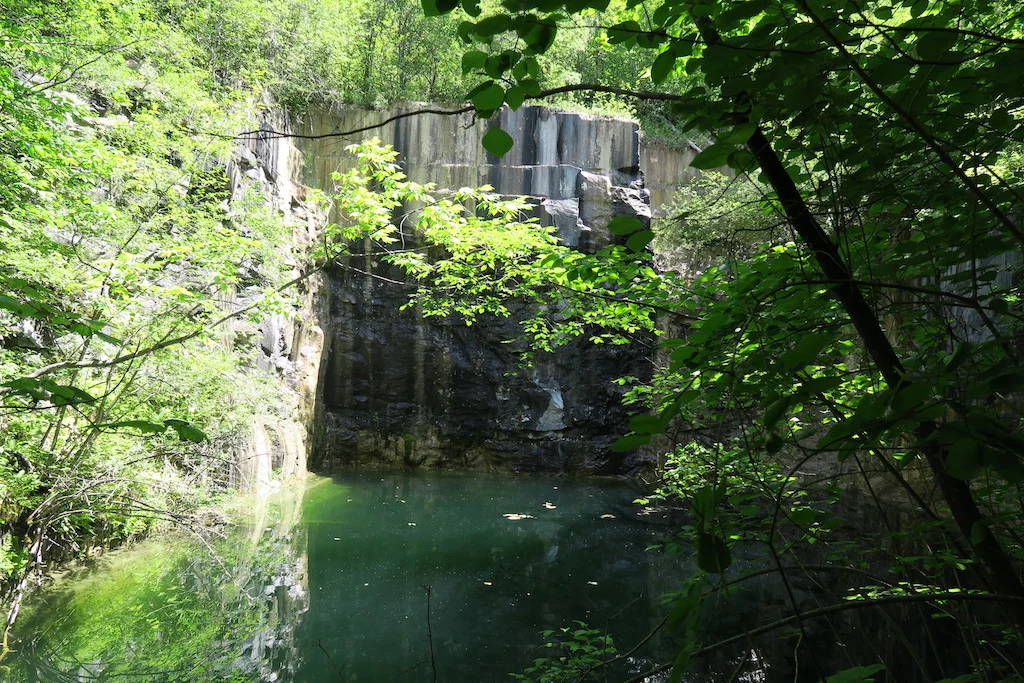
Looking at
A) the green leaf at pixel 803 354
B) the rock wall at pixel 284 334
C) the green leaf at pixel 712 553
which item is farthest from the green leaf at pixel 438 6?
the rock wall at pixel 284 334

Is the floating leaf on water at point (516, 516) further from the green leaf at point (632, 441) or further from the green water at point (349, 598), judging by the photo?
the green leaf at point (632, 441)

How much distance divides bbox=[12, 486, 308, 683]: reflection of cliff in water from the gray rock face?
7542mm

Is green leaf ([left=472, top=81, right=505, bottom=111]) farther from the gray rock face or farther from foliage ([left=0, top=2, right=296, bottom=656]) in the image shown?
the gray rock face

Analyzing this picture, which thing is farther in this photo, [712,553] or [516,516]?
[516,516]

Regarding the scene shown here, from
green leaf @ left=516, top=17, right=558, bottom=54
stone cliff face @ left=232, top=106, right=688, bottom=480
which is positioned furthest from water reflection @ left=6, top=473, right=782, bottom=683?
stone cliff face @ left=232, top=106, right=688, bottom=480

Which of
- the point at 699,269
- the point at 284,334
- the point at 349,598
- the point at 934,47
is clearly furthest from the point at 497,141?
the point at 699,269

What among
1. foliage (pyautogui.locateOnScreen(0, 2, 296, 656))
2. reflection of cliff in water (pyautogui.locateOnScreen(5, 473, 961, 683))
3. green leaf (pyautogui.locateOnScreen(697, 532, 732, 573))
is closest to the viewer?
green leaf (pyautogui.locateOnScreen(697, 532, 732, 573))

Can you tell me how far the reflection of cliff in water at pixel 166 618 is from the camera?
4641 millimetres

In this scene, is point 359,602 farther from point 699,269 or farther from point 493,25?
point 699,269

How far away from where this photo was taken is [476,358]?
607 inches

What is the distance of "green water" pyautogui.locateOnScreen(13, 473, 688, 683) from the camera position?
4883mm

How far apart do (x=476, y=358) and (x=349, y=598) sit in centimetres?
907

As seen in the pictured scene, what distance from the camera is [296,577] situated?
279 inches

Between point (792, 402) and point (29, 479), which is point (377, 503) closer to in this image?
point (29, 479)
